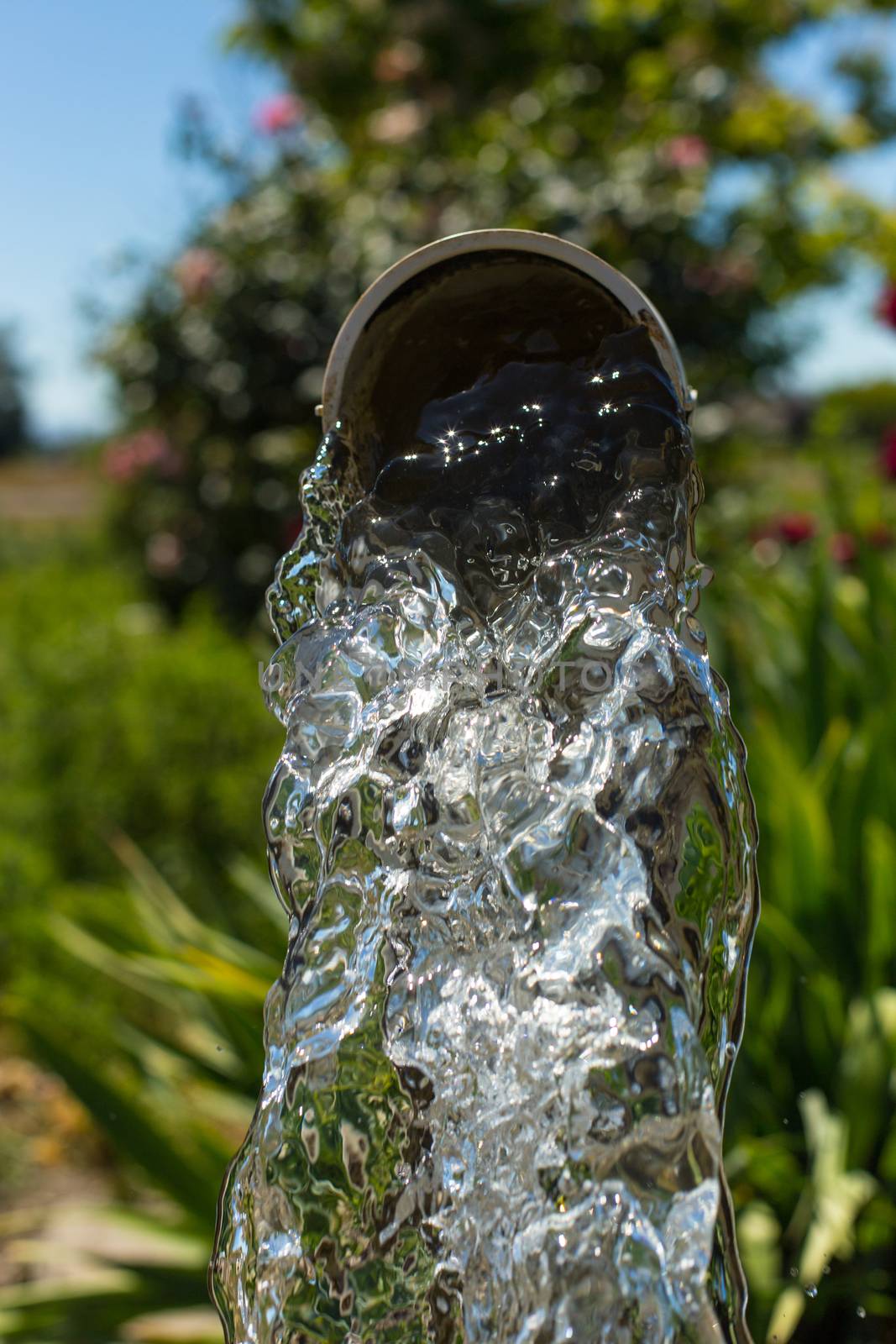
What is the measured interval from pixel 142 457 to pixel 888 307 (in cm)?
392

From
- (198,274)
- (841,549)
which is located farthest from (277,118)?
(841,549)

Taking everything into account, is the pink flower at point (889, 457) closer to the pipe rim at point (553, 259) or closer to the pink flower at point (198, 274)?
the pink flower at point (198, 274)

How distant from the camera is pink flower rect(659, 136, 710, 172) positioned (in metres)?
5.55

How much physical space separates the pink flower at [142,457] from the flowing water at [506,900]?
17.8 ft

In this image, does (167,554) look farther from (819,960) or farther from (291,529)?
(819,960)

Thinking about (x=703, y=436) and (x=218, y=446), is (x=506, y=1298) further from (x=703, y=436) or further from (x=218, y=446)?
(x=218, y=446)

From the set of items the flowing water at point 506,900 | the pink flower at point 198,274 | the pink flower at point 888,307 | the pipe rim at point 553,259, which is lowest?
the flowing water at point 506,900

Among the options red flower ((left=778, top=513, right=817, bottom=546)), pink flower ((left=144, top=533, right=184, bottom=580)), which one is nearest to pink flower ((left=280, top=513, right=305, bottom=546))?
pink flower ((left=144, top=533, right=184, bottom=580))

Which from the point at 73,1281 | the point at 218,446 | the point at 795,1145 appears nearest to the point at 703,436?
the point at 218,446

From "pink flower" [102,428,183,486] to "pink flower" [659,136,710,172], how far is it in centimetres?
265

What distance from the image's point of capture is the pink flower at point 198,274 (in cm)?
574

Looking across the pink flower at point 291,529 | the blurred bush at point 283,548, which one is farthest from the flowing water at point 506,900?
the pink flower at point 291,529

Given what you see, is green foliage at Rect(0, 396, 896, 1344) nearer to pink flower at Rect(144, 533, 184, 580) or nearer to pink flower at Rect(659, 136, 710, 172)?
pink flower at Rect(659, 136, 710, 172)

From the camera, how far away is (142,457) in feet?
22.2
